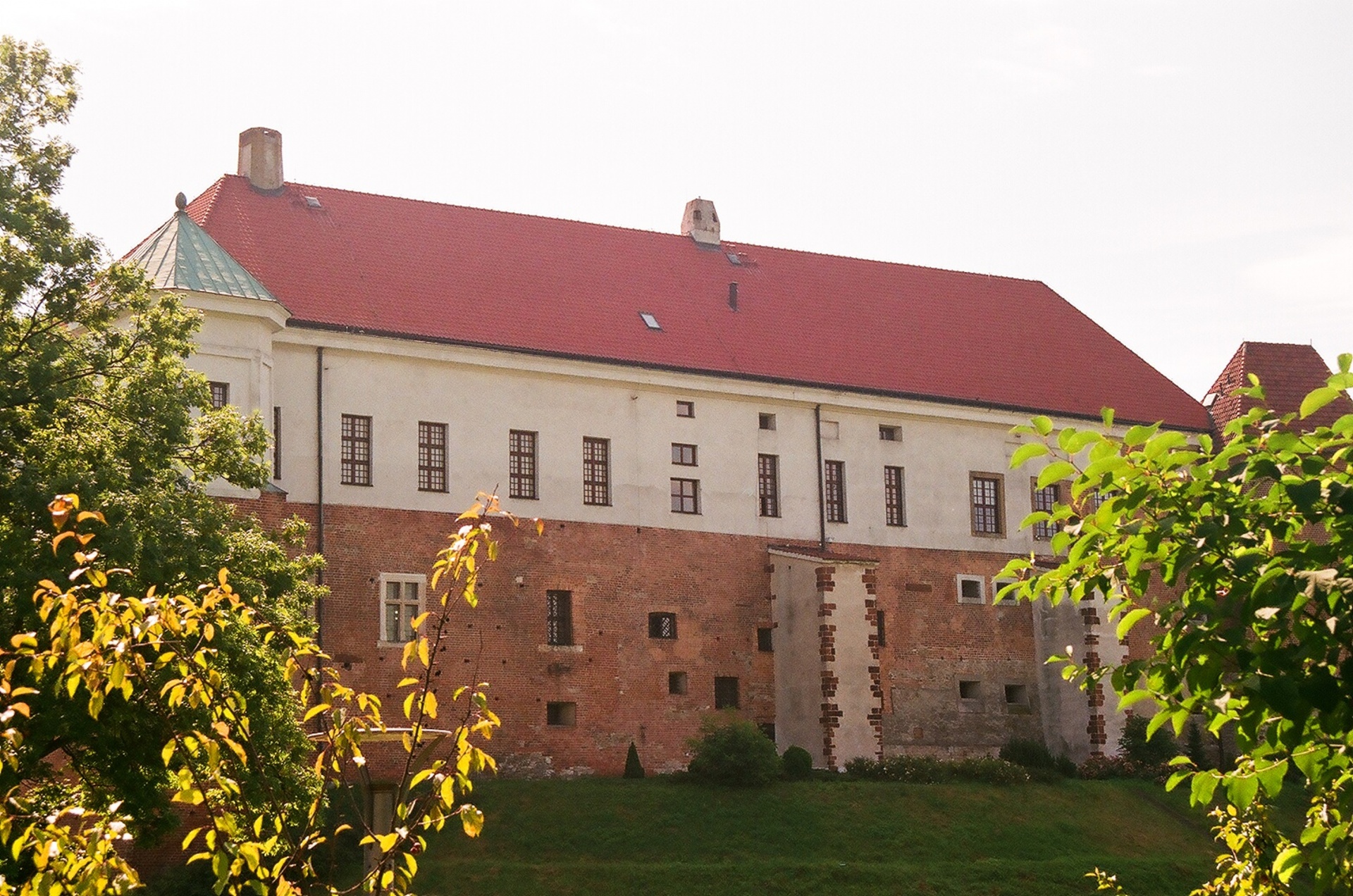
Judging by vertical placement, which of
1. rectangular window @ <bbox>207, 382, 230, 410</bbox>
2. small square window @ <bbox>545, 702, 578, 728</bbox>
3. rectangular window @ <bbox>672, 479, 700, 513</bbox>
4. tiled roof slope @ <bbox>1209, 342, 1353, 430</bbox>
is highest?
tiled roof slope @ <bbox>1209, 342, 1353, 430</bbox>

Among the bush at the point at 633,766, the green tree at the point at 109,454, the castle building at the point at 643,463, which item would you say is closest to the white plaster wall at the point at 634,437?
the castle building at the point at 643,463

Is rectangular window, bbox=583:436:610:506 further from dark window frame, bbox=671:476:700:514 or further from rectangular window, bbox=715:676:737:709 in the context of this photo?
rectangular window, bbox=715:676:737:709

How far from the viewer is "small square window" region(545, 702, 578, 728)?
3594cm

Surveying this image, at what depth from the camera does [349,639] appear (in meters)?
34.2

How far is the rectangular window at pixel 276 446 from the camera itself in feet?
111

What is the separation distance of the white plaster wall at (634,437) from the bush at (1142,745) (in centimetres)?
526

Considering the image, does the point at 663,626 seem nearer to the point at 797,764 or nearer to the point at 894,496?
the point at 797,764

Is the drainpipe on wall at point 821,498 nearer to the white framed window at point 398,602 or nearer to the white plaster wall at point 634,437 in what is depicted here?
the white plaster wall at point 634,437

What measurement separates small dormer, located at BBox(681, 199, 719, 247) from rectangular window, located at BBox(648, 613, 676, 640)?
38.7 ft

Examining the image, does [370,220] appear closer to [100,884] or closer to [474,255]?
[474,255]

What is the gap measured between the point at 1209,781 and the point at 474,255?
3395 centimetres

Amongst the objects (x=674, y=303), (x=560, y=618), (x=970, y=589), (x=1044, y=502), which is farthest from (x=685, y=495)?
(x=1044, y=502)

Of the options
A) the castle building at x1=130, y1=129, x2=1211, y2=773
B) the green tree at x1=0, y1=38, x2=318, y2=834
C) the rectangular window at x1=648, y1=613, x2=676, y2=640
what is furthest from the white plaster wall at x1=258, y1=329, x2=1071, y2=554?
the green tree at x1=0, y1=38, x2=318, y2=834

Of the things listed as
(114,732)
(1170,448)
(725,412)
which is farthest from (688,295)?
(1170,448)
